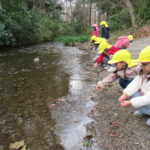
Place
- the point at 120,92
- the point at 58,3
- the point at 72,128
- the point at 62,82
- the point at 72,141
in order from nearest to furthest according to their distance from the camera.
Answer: the point at 72,141
the point at 72,128
the point at 120,92
the point at 62,82
the point at 58,3

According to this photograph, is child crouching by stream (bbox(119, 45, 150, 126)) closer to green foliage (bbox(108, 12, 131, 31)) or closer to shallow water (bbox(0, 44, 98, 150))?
shallow water (bbox(0, 44, 98, 150))

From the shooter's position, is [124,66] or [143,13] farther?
[143,13]

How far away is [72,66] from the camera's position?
7.88 m

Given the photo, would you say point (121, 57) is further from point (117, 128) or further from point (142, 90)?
point (117, 128)

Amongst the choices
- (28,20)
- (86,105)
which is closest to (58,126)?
(86,105)

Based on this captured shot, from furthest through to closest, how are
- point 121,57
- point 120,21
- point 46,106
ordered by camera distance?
point 120,21 → point 46,106 → point 121,57

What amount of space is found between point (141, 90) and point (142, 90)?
0.12ft

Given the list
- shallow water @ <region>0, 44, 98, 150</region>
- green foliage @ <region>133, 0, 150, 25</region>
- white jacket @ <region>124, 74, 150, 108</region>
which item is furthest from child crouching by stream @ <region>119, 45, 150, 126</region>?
green foliage @ <region>133, 0, 150, 25</region>

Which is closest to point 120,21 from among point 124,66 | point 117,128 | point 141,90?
point 124,66

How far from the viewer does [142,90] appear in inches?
122

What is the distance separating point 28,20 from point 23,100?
8.95 metres

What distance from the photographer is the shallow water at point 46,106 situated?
10.8ft

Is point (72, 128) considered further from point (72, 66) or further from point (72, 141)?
point (72, 66)

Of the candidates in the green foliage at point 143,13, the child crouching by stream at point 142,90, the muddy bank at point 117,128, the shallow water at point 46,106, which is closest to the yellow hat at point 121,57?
the child crouching by stream at point 142,90
